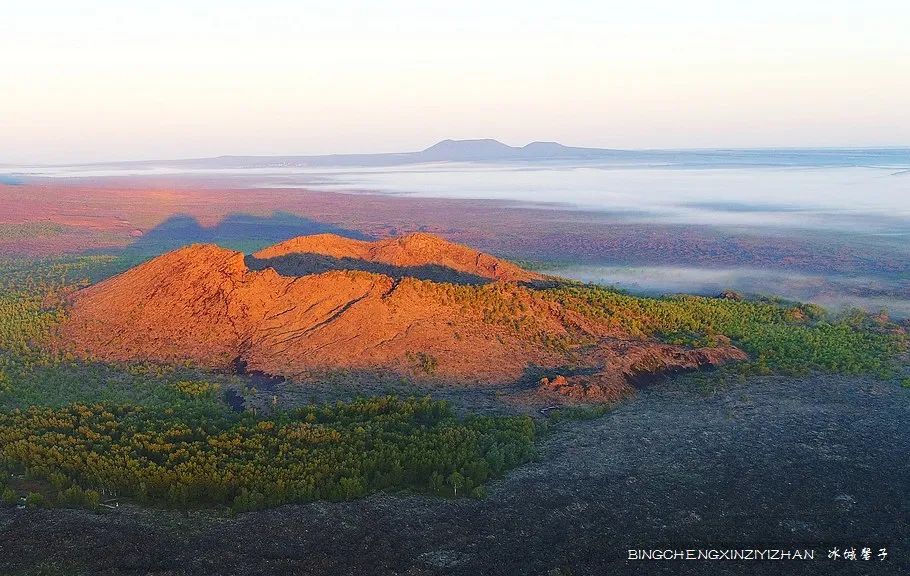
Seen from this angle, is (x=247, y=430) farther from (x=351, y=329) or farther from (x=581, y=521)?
(x=351, y=329)

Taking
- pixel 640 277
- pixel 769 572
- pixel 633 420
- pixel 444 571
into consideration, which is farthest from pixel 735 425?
pixel 640 277

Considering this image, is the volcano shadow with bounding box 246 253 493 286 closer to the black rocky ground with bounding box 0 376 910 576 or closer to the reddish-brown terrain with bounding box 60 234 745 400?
the reddish-brown terrain with bounding box 60 234 745 400

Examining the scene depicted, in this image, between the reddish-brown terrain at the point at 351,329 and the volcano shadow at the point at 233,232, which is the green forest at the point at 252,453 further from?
the volcano shadow at the point at 233,232

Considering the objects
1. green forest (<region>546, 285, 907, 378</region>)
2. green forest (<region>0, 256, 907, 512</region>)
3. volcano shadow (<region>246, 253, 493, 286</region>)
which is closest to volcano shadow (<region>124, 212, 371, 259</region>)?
volcano shadow (<region>246, 253, 493, 286</region>)

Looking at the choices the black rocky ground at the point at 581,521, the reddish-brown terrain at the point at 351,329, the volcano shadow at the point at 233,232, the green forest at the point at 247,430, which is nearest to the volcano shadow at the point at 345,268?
the reddish-brown terrain at the point at 351,329

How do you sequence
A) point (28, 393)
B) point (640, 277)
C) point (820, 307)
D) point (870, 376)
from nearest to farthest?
1. point (28, 393)
2. point (870, 376)
3. point (820, 307)
4. point (640, 277)

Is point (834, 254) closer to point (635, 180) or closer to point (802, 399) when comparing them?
point (802, 399)
